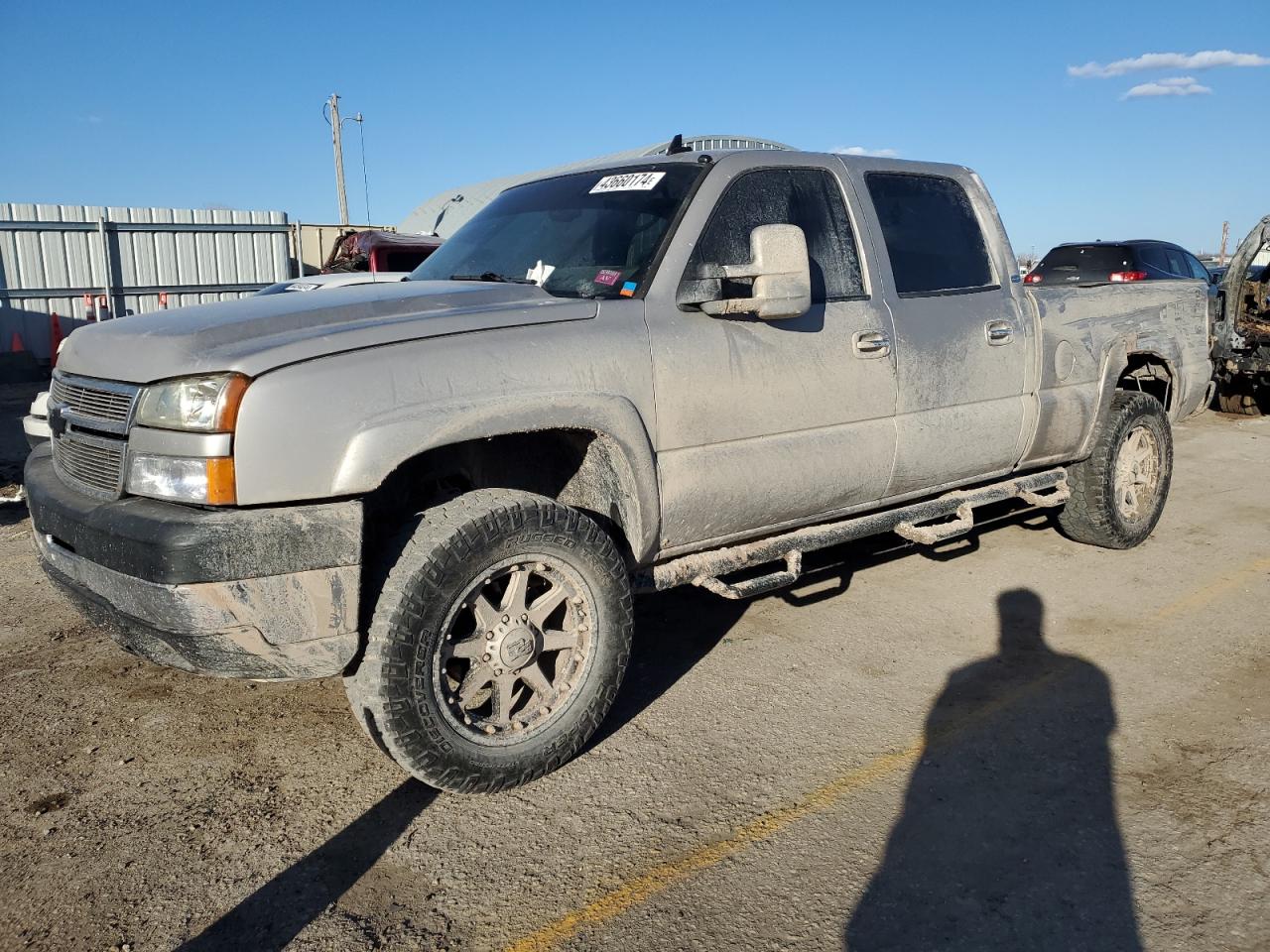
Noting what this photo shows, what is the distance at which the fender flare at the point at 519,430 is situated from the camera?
8.80 feet

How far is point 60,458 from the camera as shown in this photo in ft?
10.4

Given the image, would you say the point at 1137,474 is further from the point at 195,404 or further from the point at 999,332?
the point at 195,404

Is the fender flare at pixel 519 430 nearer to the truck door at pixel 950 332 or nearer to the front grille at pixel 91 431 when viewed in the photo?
the front grille at pixel 91 431

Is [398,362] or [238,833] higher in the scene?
[398,362]

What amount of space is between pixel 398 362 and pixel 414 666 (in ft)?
2.86

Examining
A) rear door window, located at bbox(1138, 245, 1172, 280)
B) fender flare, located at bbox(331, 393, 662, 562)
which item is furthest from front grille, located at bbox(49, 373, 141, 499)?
rear door window, located at bbox(1138, 245, 1172, 280)

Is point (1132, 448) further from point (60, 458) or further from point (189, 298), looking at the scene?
point (189, 298)

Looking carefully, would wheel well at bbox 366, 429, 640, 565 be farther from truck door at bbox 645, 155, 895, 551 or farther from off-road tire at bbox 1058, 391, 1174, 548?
off-road tire at bbox 1058, 391, 1174, 548

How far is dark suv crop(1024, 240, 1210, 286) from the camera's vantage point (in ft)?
41.7

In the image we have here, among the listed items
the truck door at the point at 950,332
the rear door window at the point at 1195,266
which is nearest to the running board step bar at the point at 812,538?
the truck door at the point at 950,332

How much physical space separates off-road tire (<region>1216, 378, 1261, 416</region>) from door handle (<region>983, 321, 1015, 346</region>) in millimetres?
8368

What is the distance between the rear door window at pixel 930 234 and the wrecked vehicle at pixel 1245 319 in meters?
6.74

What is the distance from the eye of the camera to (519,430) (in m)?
2.97

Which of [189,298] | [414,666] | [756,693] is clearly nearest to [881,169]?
[756,693]
